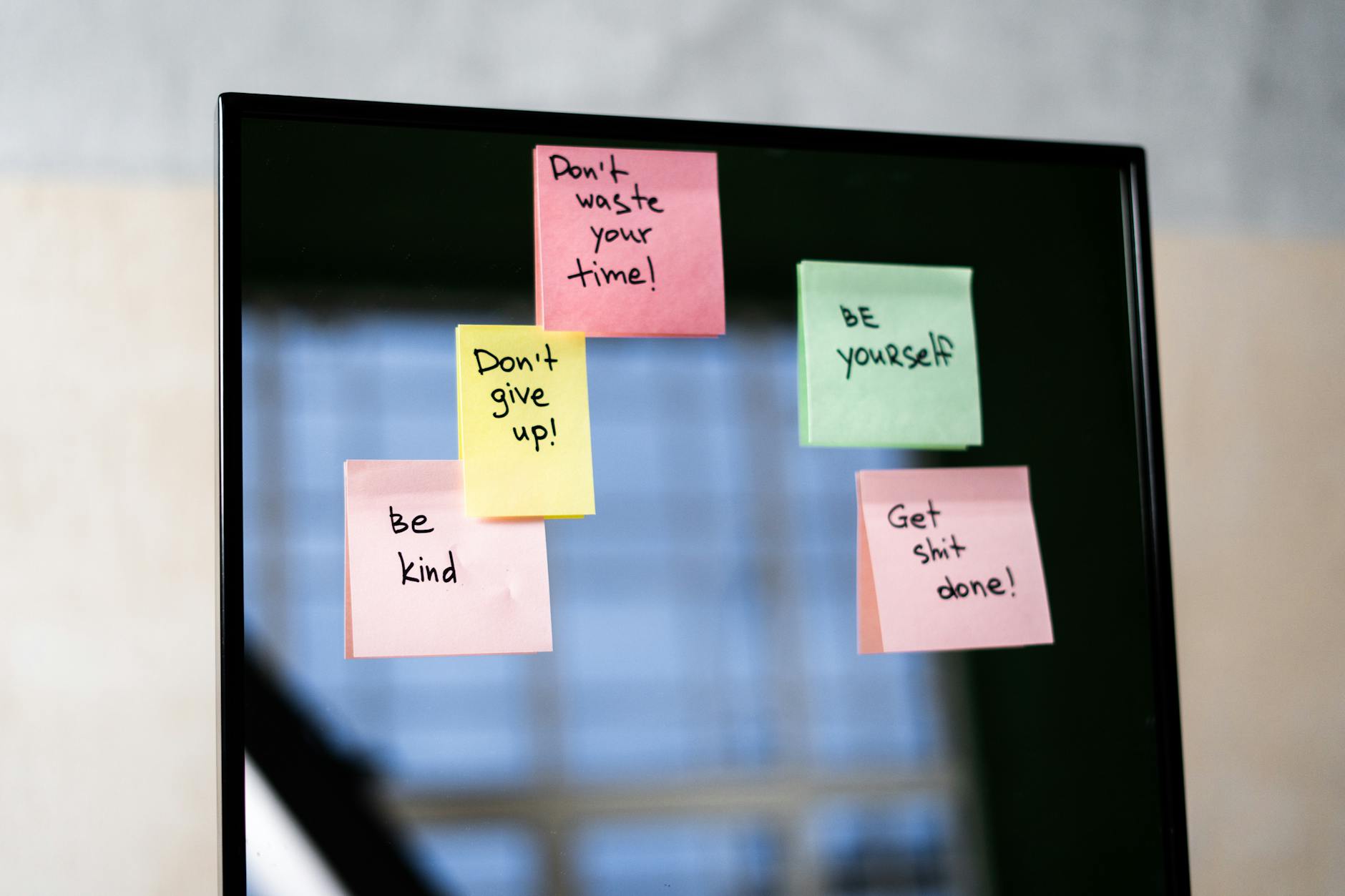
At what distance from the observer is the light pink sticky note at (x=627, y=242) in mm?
844

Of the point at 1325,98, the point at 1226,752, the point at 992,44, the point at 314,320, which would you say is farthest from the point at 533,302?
the point at 1325,98

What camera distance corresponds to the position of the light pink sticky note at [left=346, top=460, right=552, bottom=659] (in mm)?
788

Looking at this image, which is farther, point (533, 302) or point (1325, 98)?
point (1325, 98)

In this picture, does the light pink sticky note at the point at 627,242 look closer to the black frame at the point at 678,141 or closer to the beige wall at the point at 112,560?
the black frame at the point at 678,141

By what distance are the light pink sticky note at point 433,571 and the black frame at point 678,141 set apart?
8 cm

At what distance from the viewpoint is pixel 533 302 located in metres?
0.85

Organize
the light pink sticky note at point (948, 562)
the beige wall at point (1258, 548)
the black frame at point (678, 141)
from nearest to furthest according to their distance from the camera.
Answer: the black frame at point (678, 141) < the light pink sticky note at point (948, 562) < the beige wall at point (1258, 548)

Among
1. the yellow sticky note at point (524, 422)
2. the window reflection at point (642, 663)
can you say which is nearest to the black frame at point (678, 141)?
the window reflection at point (642, 663)

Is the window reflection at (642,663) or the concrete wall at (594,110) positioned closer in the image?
the window reflection at (642,663)

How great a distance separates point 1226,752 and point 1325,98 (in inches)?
27.0

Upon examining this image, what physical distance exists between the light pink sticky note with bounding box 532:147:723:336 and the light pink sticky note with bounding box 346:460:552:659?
0.15 m

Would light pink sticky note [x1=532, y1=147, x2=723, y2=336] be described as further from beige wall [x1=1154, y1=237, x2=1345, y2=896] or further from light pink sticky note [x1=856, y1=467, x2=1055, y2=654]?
beige wall [x1=1154, y1=237, x2=1345, y2=896]

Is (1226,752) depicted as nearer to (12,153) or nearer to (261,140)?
(261,140)

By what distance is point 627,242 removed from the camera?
2.81 ft
